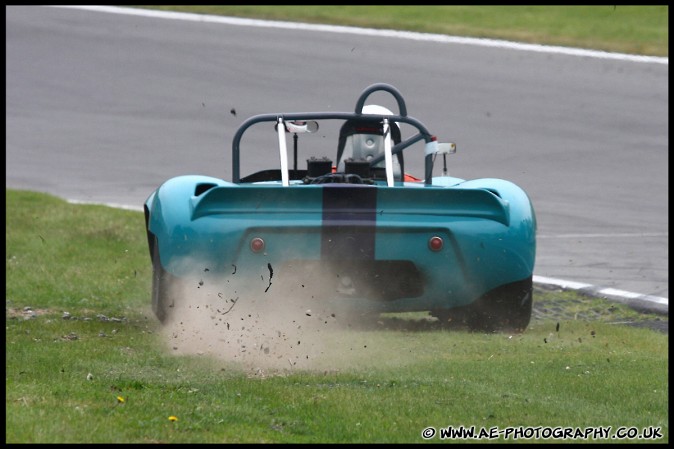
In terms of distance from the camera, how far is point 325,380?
22.2 feet

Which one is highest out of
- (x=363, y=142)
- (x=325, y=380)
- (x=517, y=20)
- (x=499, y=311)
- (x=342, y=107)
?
(x=517, y=20)

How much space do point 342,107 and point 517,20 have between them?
6.71m

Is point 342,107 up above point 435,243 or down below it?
above

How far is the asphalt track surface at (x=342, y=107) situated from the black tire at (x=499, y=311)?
3.15 m

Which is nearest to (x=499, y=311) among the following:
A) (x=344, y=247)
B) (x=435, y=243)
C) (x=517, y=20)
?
(x=435, y=243)

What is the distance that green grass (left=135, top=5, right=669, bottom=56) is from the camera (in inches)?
922

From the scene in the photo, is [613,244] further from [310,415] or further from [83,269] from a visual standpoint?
[310,415]

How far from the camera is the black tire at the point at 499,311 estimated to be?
8.16 metres

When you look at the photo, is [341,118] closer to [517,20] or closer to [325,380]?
[325,380]

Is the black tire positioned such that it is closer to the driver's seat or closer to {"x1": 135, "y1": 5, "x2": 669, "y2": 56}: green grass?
the driver's seat

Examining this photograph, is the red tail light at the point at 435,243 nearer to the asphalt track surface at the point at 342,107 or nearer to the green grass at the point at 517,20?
the asphalt track surface at the point at 342,107

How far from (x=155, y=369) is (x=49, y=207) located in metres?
7.46

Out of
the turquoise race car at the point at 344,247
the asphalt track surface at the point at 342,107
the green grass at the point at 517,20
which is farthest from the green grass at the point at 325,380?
the green grass at the point at 517,20

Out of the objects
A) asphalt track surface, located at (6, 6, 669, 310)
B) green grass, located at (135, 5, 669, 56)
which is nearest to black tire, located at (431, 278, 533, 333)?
asphalt track surface, located at (6, 6, 669, 310)
